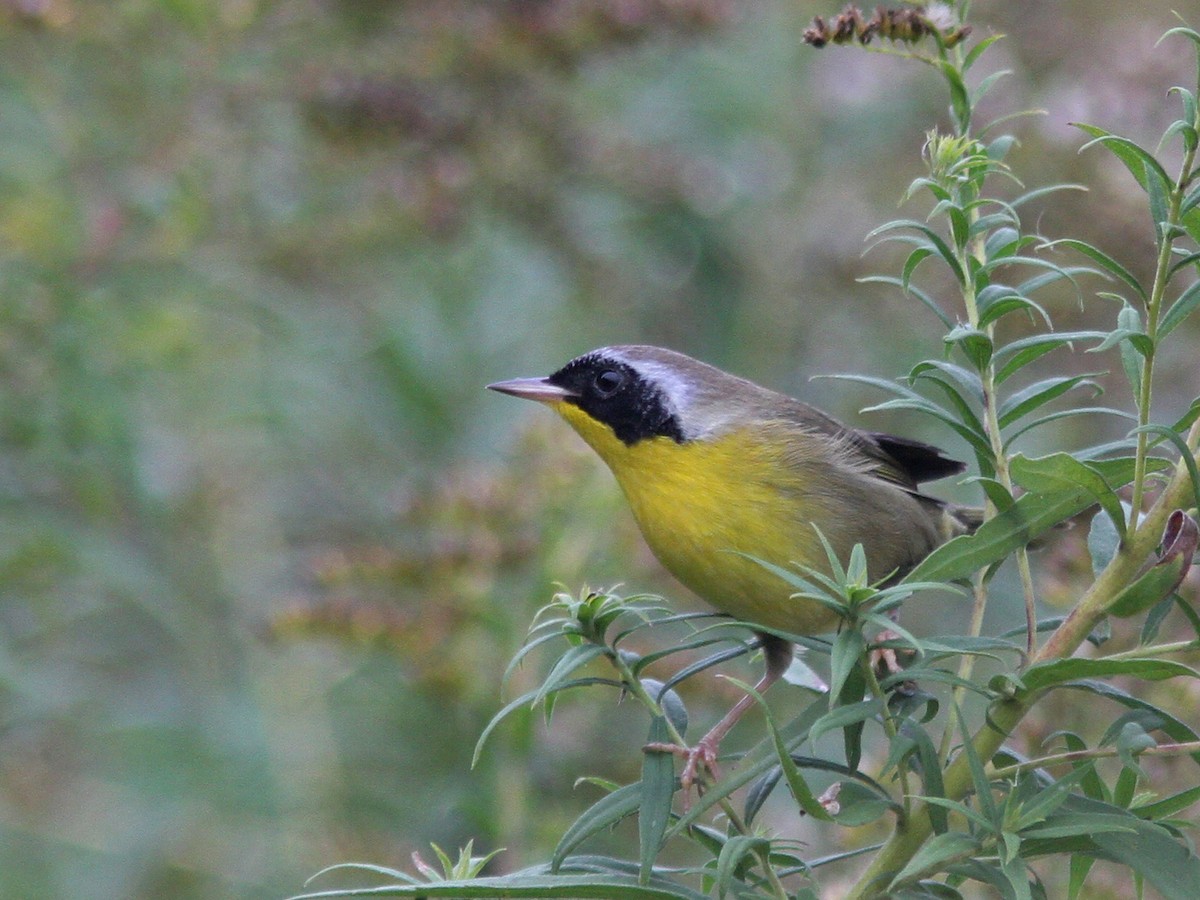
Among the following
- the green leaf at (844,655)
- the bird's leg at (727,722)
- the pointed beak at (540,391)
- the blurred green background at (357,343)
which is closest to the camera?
the green leaf at (844,655)

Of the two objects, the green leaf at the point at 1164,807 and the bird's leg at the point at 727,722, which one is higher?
the green leaf at the point at 1164,807

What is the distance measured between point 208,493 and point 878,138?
260 cm

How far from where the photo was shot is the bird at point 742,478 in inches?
106

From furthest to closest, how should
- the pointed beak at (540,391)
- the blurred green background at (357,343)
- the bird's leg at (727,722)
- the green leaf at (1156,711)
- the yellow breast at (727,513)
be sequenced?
the blurred green background at (357,343) < the pointed beak at (540,391) < the yellow breast at (727,513) < the bird's leg at (727,722) < the green leaf at (1156,711)

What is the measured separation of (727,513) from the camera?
2.81m

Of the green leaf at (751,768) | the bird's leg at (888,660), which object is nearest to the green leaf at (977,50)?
the bird's leg at (888,660)

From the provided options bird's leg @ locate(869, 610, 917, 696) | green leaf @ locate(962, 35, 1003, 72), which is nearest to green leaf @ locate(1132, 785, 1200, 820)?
bird's leg @ locate(869, 610, 917, 696)

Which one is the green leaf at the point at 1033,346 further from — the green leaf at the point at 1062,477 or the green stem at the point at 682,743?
the green stem at the point at 682,743

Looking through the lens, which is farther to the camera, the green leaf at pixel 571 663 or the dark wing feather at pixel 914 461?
the dark wing feather at pixel 914 461

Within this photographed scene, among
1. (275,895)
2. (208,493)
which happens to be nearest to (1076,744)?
(275,895)

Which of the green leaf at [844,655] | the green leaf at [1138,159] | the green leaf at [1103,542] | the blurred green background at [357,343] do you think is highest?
the green leaf at [1138,159]

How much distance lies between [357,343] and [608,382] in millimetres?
2142

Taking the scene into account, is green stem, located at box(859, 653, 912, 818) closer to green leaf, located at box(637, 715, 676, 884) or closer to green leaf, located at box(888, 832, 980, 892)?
green leaf, located at box(888, 832, 980, 892)

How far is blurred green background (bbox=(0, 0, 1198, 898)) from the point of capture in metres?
3.79
